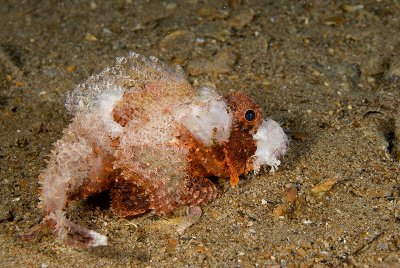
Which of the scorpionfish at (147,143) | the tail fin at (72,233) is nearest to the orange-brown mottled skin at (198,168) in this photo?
the scorpionfish at (147,143)

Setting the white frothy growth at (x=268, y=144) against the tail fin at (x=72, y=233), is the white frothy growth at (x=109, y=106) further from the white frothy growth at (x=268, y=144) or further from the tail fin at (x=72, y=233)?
the white frothy growth at (x=268, y=144)

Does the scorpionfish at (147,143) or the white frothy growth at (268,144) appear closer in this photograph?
the scorpionfish at (147,143)

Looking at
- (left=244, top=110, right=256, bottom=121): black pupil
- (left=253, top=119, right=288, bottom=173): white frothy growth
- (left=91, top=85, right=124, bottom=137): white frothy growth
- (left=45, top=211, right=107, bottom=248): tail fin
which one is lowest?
(left=45, top=211, right=107, bottom=248): tail fin

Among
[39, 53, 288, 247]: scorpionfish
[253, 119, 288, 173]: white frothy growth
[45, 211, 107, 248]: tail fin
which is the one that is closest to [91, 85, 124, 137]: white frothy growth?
[39, 53, 288, 247]: scorpionfish

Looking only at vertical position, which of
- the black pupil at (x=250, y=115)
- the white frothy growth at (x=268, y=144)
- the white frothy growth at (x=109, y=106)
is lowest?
the white frothy growth at (x=268, y=144)

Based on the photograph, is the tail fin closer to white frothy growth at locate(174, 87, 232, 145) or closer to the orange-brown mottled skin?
the orange-brown mottled skin

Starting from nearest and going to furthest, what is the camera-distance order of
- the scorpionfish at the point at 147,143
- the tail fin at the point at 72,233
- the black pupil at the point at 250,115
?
the tail fin at the point at 72,233, the scorpionfish at the point at 147,143, the black pupil at the point at 250,115

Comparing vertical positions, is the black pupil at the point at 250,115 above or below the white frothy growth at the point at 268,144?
above

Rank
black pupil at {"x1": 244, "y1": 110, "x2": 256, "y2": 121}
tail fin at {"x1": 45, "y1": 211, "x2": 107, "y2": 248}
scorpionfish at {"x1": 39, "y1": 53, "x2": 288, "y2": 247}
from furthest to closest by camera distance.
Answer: black pupil at {"x1": 244, "y1": 110, "x2": 256, "y2": 121} → scorpionfish at {"x1": 39, "y1": 53, "x2": 288, "y2": 247} → tail fin at {"x1": 45, "y1": 211, "x2": 107, "y2": 248}

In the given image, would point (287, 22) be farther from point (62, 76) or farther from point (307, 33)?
point (62, 76)

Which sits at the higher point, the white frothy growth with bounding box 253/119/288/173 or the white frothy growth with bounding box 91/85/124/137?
the white frothy growth with bounding box 91/85/124/137
